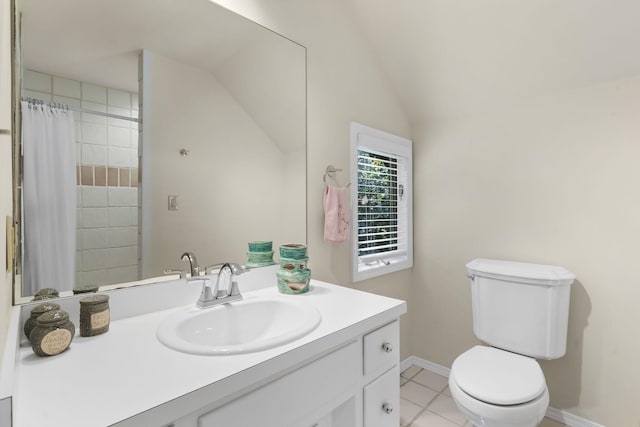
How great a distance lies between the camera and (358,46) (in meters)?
1.93

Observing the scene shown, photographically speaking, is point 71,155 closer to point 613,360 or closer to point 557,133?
point 557,133

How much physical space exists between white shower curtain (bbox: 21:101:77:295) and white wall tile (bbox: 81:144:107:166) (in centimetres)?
3

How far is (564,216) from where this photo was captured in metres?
1.80

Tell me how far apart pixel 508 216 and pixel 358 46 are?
1.38 metres

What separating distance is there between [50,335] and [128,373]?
25 centimetres

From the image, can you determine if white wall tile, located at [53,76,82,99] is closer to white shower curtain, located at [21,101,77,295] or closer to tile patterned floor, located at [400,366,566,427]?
white shower curtain, located at [21,101,77,295]

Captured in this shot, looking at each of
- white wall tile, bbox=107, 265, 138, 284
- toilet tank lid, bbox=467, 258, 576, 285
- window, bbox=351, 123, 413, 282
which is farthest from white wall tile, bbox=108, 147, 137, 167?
toilet tank lid, bbox=467, 258, 576, 285

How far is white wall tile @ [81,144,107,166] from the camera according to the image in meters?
0.99

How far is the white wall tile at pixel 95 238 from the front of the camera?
100cm

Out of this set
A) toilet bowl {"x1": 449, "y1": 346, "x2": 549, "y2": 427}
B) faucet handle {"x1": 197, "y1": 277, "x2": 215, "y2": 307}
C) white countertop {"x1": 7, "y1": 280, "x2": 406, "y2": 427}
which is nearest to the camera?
white countertop {"x1": 7, "y1": 280, "x2": 406, "y2": 427}

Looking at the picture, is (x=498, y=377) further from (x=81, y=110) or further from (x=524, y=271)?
(x=81, y=110)

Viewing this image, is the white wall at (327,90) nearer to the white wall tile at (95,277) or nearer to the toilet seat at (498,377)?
the toilet seat at (498,377)

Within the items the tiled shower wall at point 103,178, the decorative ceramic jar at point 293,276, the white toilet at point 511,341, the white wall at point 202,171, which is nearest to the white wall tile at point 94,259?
the tiled shower wall at point 103,178

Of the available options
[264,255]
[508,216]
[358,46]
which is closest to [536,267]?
[508,216]
